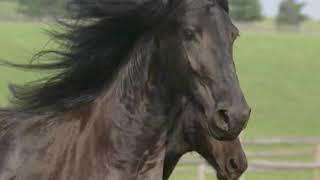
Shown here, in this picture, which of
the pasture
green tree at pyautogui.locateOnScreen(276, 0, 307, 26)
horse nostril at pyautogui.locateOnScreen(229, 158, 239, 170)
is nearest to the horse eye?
horse nostril at pyautogui.locateOnScreen(229, 158, 239, 170)

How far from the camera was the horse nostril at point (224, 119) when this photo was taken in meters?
3.78

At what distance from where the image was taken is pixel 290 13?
238 feet

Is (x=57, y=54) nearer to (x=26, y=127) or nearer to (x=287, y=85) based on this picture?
(x=26, y=127)

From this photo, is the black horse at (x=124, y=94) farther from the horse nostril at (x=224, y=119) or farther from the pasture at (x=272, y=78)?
the pasture at (x=272, y=78)

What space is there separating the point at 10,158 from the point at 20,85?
0.70m

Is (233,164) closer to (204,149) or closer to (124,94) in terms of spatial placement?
(204,149)

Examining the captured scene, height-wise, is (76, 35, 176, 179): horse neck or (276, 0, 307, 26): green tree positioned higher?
(76, 35, 176, 179): horse neck

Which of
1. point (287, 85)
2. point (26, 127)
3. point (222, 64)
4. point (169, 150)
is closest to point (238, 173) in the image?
point (169, 150)

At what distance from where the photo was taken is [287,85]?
3441cm

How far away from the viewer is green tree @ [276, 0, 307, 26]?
69.2 metres

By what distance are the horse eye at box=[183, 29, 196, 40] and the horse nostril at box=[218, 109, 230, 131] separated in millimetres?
425

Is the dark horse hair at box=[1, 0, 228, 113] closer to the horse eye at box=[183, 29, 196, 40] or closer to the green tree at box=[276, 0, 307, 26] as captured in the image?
the horse eye at box=[183, 29, 196, 40]

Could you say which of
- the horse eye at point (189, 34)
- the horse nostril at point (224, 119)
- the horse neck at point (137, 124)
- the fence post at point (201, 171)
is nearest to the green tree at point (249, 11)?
the fence post at point (201, 171)

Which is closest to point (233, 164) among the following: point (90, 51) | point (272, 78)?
point (90, 51)
